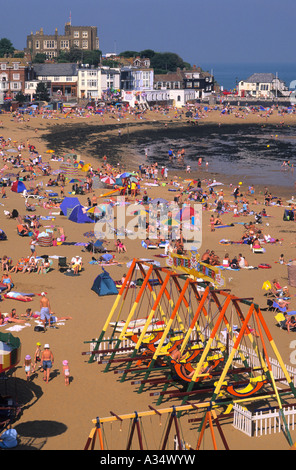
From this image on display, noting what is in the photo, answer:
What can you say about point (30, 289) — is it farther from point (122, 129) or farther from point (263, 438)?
point (122, 129)

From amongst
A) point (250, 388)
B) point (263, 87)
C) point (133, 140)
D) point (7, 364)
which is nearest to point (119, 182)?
point (250, 388)

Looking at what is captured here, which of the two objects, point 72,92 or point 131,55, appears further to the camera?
point 131,55

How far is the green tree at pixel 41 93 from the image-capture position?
97.4m

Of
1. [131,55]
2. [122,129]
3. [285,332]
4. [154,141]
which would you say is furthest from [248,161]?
[131,55]

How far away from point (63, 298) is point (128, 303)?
2.10 metres

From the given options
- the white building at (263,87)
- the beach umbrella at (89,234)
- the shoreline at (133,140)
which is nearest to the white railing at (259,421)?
the beach umbrella at (89,234)

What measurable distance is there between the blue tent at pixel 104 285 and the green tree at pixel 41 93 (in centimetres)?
7759

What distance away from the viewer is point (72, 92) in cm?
10888

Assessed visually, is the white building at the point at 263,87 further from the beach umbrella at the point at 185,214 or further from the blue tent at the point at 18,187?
the beach umbrella at the point at 185,214

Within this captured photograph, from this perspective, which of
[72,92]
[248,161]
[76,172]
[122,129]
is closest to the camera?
[76,172]

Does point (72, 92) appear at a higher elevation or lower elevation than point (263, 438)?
higher

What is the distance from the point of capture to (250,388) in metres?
15.4

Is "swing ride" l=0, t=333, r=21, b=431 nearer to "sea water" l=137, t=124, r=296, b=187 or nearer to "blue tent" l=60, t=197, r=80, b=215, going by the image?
"blue tent" l=60, t=197, r=80, b=215

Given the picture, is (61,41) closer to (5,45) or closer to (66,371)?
(5,45)
